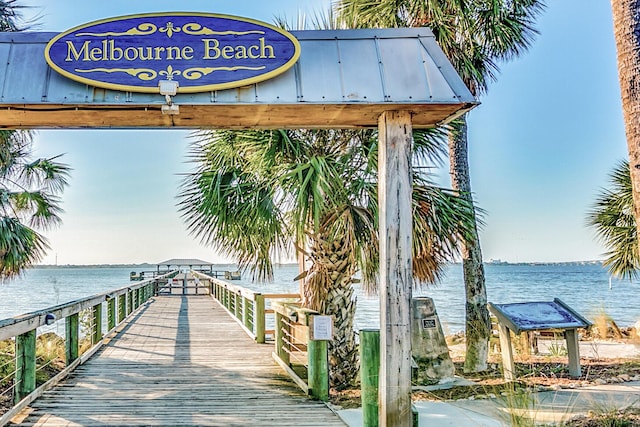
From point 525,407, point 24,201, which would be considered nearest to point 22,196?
point 24,201

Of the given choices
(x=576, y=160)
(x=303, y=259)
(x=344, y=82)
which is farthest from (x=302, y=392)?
(x=576, y=160)

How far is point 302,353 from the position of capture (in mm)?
7301

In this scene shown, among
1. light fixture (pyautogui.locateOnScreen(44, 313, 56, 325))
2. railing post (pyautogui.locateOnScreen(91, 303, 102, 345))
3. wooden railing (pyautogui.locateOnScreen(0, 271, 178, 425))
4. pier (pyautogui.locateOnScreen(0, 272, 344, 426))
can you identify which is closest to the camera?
wooden railing (pyautogui.locateOnScreen(0, 271, 178, 425))

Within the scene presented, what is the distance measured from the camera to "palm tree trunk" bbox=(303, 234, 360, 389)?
791cm

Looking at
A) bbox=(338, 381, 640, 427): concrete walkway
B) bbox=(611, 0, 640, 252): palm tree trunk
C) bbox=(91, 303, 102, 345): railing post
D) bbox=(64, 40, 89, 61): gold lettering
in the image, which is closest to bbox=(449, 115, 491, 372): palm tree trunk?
bbox=(338, 381, 640, 427): concrete walkway

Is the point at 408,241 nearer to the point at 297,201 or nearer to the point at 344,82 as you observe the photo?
the point at 344,82

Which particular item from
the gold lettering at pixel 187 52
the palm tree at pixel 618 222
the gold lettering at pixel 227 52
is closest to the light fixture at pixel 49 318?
the gold lettering at pixel 187 52

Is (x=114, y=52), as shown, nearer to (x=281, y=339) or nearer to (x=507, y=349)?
(x=281, y=339)

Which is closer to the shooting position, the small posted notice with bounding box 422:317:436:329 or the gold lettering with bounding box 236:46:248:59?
the gold lettering with bounding box 236:46:248:59

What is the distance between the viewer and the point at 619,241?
12.6m

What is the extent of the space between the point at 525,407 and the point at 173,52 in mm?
3800

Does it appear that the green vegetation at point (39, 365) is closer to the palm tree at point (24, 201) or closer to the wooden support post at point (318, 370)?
the palm tree at point (24, 201)

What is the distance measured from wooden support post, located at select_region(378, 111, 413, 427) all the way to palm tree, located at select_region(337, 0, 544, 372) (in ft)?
14.4

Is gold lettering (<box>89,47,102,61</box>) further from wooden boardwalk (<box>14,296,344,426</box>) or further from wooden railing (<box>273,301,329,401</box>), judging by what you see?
wooden railing (<box>273,301,329,401</box>)
